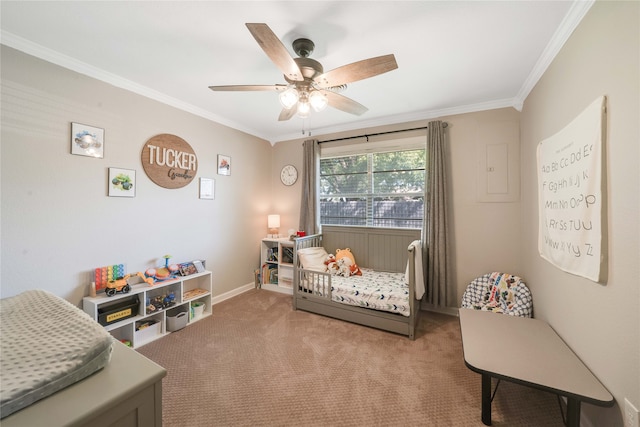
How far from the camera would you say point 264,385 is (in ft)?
5.84

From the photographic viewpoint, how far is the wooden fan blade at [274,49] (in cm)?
121

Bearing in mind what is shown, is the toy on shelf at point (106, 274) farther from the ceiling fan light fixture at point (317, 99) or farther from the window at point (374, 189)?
the window at point (374, 189)

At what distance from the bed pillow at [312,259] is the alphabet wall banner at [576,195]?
2217 mm

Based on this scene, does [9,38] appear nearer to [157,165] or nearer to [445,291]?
[157,165]

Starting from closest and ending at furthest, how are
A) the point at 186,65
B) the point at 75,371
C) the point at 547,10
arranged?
the point at 75,371, the point at 547,10, the point at 186,65

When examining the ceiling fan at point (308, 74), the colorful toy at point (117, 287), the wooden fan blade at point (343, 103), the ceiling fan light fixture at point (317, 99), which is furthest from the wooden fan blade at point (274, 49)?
the colorful toy at point (117, 287)

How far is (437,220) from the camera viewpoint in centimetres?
290

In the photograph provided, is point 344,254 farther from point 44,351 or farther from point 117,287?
point 44,351

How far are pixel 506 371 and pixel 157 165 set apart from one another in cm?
336

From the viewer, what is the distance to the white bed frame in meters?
2.44

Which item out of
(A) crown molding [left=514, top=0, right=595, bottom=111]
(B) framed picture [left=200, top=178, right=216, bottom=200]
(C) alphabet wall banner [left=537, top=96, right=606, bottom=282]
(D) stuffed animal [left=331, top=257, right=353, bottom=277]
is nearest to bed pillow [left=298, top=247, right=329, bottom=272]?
(D) stuffed animal [left=331, top=257, right=353, bottom=277]

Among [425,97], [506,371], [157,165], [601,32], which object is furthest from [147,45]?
[506,371]

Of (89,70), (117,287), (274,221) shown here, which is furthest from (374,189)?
(89,70)

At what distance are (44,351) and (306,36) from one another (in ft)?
6.77
